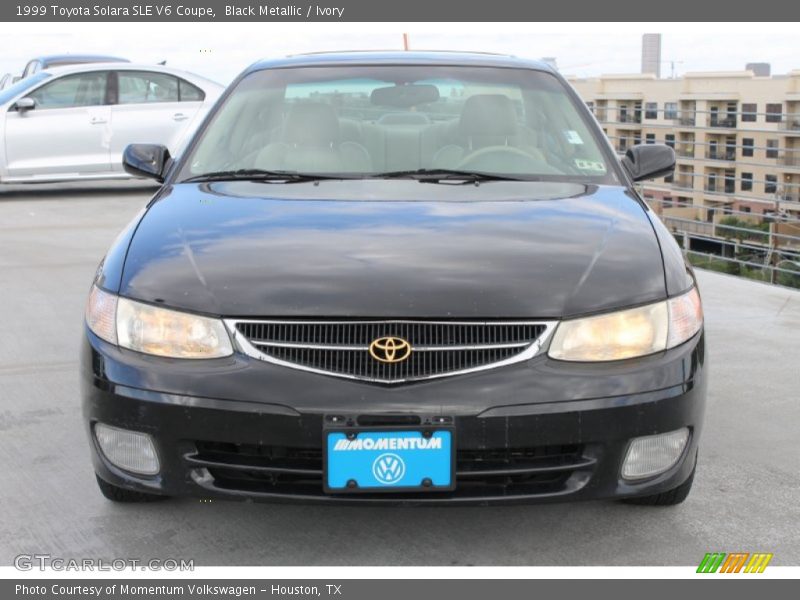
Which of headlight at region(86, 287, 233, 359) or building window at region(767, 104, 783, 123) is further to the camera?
building window at region(767, 104, 783, 123)

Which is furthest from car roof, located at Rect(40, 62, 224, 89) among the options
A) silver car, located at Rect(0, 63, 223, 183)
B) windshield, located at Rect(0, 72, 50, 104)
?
windshield, located at Rect(0, 72, 50, 104)

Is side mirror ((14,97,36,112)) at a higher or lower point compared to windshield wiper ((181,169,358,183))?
higher

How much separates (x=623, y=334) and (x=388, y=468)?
698mm

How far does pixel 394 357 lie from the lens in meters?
2.77

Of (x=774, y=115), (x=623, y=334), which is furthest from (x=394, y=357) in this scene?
(x=774, y=115)

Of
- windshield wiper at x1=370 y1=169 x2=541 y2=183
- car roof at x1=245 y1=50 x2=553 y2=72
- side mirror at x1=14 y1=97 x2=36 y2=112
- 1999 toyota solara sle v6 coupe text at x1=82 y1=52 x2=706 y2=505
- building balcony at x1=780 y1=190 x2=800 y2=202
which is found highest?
car roof at x1=245 y1=50 x2=553 y2=72

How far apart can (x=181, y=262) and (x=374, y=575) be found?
38.5 inches

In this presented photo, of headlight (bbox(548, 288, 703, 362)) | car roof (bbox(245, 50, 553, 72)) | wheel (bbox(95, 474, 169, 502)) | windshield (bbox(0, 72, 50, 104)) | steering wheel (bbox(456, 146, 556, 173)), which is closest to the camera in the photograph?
headlight (bbox(548, 288, 703, 362))

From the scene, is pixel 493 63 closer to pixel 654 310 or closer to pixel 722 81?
pixel 654 310

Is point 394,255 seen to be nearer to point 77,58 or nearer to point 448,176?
point 448,176

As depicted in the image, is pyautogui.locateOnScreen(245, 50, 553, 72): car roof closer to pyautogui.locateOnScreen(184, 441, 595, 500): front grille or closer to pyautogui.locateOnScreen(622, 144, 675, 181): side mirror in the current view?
pyautogui.locateOnScreen(622, 144, 675, 181): side mirror

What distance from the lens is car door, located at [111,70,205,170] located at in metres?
12.0

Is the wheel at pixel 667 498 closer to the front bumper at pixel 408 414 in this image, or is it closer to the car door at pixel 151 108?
the front bumper at pixel 408 414

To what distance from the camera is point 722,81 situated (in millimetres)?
62656
